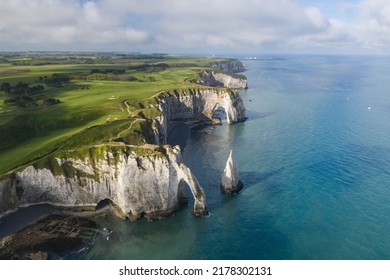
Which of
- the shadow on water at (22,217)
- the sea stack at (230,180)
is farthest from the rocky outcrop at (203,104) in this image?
the shadow on water at (22,217)

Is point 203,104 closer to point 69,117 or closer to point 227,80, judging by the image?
point 69,117

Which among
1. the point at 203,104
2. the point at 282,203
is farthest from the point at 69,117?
the point at 203,104

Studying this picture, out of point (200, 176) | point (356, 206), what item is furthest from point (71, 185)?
Answer: point (356, 206)

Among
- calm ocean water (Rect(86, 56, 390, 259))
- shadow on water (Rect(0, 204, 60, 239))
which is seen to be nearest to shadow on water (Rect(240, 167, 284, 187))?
calm ocean water (Rect(86, 56, 390, 259))

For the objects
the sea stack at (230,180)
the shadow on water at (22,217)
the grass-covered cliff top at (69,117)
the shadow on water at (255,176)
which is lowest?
the shadow on water at (22,217)

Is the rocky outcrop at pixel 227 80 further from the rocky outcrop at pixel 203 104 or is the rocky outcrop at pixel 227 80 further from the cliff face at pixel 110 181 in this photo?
the cliff face at pixel 110 181

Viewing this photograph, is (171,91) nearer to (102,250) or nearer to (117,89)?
(117,89)
